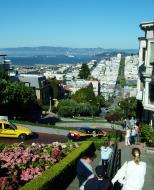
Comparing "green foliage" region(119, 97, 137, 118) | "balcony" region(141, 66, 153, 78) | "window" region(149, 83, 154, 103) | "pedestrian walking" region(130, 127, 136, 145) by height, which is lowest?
"green foliage" region(119, 97, 137, 118)

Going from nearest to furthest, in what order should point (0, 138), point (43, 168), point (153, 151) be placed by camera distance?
point (43, 168) < point (153, 151) < point (0, 138)

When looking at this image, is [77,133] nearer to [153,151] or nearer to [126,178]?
[153,151]

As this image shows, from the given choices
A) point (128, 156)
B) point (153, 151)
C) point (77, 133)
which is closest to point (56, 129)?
point (77, 133)

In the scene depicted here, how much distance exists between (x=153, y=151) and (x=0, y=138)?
13144 millimetres

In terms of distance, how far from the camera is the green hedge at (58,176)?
14308 millimetres

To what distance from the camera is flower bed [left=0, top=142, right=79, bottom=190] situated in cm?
1663

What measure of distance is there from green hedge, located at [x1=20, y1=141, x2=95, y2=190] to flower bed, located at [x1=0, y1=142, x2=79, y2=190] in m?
0.69

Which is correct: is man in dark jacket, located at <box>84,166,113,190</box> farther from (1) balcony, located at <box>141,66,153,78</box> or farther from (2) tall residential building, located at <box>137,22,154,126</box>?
(1) balcony, located at <box>141,66,153,78</box>

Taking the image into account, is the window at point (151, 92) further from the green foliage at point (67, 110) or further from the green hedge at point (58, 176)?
the green foliage at point (67, 110)

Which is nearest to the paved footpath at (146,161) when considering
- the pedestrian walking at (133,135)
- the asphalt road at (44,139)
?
the pedestrian walking at (133,135)

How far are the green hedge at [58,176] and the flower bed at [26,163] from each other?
2.25 feet

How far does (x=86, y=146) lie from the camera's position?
24.7 m

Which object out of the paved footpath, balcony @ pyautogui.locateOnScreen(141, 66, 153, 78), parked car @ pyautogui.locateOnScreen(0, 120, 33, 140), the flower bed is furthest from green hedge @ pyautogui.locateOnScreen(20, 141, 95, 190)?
balcony @ pyautogui.locateOnScreen(141, 66, 153, 78)

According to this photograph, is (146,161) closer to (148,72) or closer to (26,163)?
(26,163)
